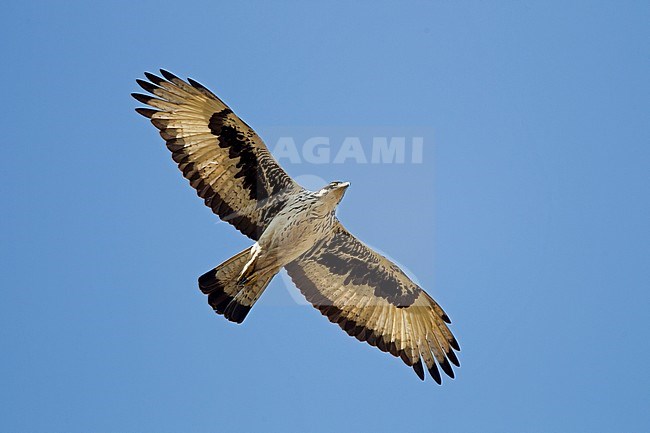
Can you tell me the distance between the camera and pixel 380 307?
46.2 ft

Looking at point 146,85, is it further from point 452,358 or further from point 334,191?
point 452,358

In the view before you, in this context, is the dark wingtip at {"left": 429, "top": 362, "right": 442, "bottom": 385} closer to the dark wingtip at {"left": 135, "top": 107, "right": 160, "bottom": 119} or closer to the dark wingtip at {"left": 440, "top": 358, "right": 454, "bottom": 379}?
the dark wingtip at {"left": 440, "top": 358, "right": 454, "bottom": 379}

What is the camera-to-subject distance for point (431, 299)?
45.8 feet

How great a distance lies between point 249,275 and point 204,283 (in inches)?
22.8

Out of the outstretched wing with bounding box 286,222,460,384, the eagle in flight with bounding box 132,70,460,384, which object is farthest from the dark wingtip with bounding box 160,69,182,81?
the outstretched wing with bounding box 286,222,460,384

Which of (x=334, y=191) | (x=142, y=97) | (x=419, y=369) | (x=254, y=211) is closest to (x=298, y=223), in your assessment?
(x=334, y=191)

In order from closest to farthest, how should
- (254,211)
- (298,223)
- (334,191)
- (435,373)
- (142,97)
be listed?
1. (334,191)
2. (298,223)
3. (142,97)
4. (254,211)
5. (435,373)

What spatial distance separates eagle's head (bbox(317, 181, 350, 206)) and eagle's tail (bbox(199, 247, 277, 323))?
3.88 ft

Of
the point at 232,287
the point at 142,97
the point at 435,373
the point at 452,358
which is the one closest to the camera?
the point at 232,287

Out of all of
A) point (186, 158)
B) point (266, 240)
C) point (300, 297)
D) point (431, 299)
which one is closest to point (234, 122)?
point (186, 158)

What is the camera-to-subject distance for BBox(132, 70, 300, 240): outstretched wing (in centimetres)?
1305

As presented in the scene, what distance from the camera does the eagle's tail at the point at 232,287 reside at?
12820 mm

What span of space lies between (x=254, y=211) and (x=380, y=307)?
233 cm

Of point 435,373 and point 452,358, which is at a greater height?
point 452,358
